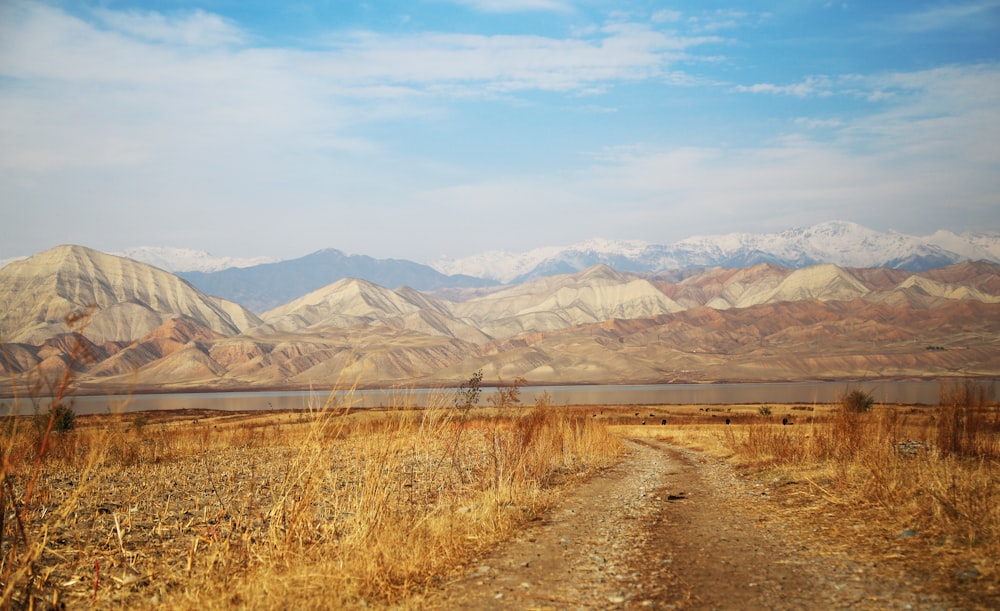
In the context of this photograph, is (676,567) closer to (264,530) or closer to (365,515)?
(365,515)

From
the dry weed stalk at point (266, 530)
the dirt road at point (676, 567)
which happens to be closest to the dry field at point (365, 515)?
the dry weed stalk at point (266, 530)

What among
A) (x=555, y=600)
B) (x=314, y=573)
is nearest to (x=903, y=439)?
(x=555, y=600)

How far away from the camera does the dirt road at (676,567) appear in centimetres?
564

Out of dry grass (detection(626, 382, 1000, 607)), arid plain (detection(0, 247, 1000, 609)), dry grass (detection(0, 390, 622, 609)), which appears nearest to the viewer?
arid plain (detection(0, 247, 1000, 609))

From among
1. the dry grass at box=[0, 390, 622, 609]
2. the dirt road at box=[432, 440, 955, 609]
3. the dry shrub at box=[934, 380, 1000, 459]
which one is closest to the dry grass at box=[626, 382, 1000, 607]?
the dry shrub at box=[934, 380, 1000, 459]

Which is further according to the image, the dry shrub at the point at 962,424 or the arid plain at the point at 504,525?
the dry shrub at the point at 962,424

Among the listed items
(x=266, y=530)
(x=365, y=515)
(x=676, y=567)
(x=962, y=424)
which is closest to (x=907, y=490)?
(x=676, y=567)

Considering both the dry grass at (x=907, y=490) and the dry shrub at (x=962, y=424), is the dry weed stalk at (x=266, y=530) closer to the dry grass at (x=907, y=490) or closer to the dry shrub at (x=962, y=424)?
the dry grass at (x=907, y=490)

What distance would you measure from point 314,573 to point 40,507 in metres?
5.79

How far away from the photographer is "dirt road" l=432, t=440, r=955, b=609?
5.64m

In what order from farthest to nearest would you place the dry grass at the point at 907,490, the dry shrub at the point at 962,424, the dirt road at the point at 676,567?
the dry shrub at the point at 962,424
the dry grass at the point at 907,490
the dirt road at the point at 676,567

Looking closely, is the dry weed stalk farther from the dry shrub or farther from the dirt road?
the dry shrub

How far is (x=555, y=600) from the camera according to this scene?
19.1ft

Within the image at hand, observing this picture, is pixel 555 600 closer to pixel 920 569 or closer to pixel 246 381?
pixel 920 569
